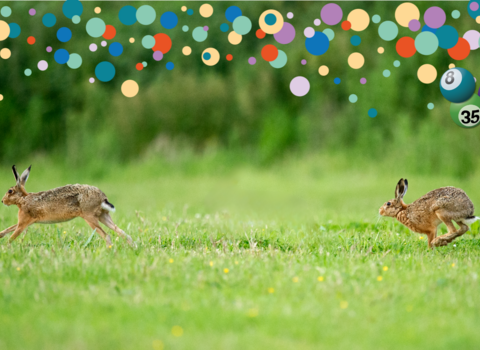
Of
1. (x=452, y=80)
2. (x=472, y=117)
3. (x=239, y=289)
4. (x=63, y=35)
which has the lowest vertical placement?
(x=239, y=289)

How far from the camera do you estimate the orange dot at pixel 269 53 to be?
22083 mm

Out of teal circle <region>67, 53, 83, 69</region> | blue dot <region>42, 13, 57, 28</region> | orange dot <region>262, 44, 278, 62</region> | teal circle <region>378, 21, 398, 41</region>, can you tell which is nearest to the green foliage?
teal circle <region>378, 21, 398, 41</region>

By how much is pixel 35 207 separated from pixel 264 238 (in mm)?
3402

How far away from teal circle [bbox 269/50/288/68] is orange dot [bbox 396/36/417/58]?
4817 millimetres

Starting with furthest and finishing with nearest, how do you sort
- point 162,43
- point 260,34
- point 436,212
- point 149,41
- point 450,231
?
point 260,34 < point 162,43 < point 149,41 < point 450,231 < point 436,212

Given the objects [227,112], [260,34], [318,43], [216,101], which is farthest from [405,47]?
[216,101]

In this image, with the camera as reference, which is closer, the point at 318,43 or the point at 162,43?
the point at 318,43

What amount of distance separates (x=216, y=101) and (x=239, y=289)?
66.5 feet

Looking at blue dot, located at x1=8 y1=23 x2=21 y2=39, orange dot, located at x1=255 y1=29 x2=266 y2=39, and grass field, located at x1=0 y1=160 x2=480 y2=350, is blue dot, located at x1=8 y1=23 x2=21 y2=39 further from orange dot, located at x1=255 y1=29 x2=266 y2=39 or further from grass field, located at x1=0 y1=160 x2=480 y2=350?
grass field, located at x1=0 y1=160 x2=480 y2=350

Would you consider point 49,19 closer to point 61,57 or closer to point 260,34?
point 61,57

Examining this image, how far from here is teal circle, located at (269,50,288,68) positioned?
22.7 meters

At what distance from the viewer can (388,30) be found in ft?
72.7

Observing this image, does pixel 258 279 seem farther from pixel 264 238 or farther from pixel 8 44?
pixel 8 44

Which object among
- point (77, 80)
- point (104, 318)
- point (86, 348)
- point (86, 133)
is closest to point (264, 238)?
point (104, 318)
